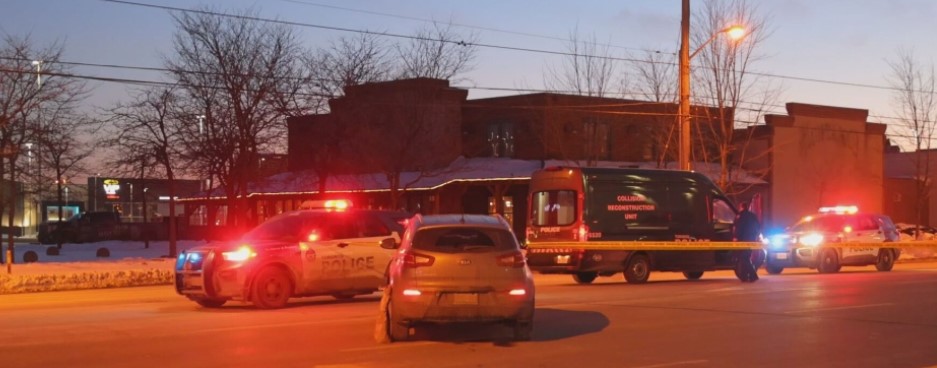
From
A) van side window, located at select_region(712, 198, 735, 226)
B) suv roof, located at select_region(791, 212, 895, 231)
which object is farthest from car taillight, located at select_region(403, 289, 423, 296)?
suv roof, located at select_region(791, 212, 895, 231)

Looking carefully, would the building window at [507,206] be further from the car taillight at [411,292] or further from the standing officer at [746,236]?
the car taillight at [411,292]

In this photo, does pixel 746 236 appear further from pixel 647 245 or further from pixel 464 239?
pixel 464 239

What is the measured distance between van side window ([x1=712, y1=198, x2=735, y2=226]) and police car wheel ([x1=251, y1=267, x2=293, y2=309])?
1054 centimetres

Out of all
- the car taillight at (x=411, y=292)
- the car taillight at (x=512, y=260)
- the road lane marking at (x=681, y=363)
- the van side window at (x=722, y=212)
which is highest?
the van side window at (x=722, y=212)

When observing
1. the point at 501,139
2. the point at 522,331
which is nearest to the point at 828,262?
the point at 522,331

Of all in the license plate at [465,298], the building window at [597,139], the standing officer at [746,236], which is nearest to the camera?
the license plate at [465,298]

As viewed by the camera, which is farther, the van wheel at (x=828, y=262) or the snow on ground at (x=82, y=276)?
the van wheel at (x=828, y=262)

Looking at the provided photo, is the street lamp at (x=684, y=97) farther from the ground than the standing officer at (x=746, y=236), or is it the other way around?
the street lamp at (x=684, y=97)

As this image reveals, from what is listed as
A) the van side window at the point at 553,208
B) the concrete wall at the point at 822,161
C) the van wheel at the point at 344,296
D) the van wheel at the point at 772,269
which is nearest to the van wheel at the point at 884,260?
the van wheel at the point at 772,269

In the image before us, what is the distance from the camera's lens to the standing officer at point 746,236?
22.6 m

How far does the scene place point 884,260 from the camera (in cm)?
2819

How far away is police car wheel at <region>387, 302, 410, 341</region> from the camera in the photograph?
12.0m

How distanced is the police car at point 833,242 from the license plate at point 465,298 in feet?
53.5

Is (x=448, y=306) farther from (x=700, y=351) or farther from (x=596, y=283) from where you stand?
(x=596, y=283)
